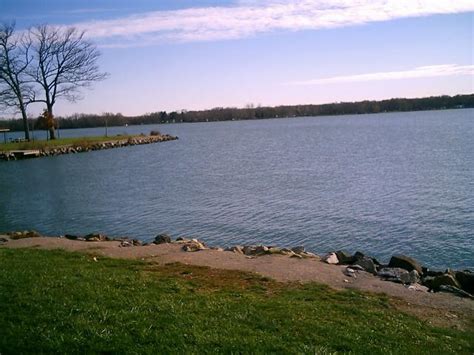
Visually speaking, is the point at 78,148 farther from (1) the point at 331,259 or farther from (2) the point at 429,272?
(2) the point at 429,272

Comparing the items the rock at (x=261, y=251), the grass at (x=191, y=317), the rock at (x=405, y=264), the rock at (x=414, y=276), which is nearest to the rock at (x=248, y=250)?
the rock at (x=261, y=251)

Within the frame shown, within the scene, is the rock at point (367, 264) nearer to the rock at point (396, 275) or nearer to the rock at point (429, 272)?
the rock at point (396, 275)

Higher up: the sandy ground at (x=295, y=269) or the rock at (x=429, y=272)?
the sandy ground at (x=295, y=269)

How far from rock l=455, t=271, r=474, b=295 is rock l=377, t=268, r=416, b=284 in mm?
1299

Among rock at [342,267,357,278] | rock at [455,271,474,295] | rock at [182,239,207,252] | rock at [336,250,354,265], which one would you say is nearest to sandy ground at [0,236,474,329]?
rock at [342,267,357,278]

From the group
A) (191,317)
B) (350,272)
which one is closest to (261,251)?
(350,272)

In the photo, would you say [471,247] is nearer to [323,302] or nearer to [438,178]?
[323,302]

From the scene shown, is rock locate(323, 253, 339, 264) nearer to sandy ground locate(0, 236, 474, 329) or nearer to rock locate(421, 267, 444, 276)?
Result: sandy ground locate(0, 236, 474, 329)

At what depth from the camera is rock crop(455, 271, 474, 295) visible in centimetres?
1202

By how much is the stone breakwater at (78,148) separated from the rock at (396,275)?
168 feet

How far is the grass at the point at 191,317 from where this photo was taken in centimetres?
639

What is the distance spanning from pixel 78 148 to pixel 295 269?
192 feet

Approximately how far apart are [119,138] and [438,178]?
6073cm

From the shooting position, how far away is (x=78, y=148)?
6556 cm
